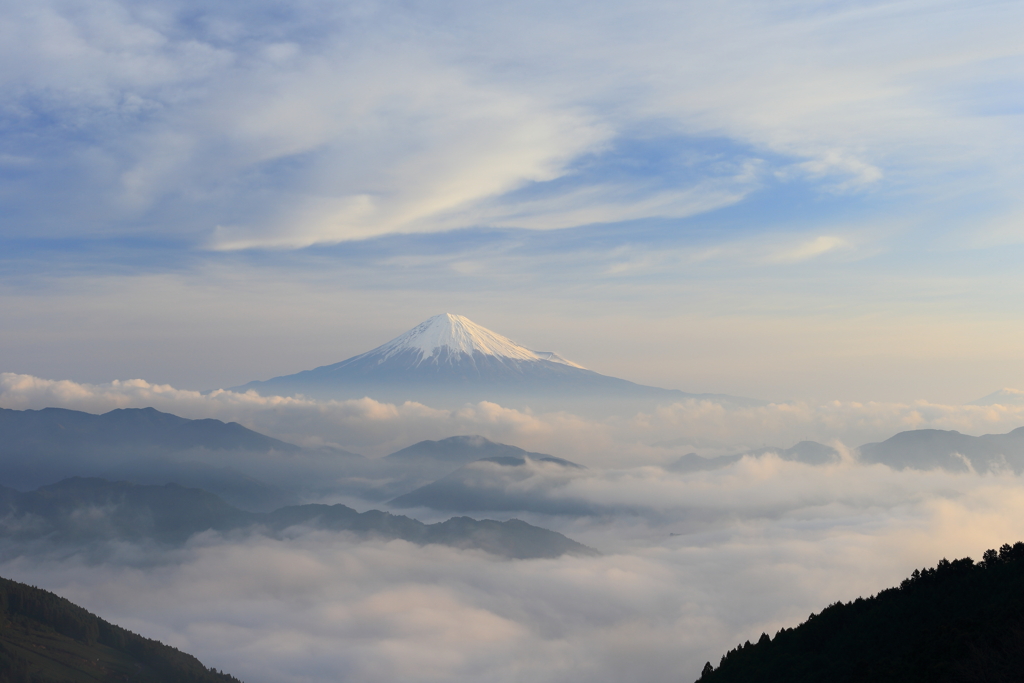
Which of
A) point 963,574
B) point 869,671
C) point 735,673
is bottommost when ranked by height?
point 735,673

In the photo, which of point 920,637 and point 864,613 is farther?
point 864,613

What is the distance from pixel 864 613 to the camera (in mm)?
78000

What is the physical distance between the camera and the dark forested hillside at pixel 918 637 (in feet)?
170

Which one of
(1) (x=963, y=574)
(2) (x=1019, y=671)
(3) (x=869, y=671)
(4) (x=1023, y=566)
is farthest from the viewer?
(1) (x=963, y=574)

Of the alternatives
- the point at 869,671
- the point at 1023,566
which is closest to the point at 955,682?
the point at 869,671

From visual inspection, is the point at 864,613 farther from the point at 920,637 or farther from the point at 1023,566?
the point at 1023,566

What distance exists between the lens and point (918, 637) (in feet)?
217

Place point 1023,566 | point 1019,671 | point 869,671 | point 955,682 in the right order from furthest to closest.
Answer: point 1023,566 → point 869,671 → point 955,682 → point 1019,671

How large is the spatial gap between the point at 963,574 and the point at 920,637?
47.2ft

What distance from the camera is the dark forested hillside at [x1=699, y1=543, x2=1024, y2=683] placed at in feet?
170

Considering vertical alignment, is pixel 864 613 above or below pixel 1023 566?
below

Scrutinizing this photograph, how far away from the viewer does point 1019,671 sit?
46344 millimetres

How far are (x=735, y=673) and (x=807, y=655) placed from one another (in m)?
9.11

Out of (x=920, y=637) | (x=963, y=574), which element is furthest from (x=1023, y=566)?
(x=920, y=637)
